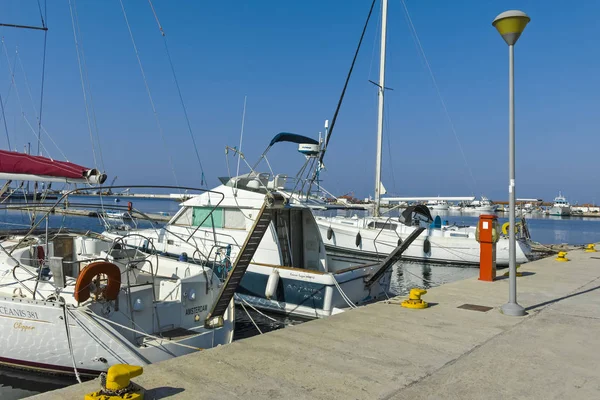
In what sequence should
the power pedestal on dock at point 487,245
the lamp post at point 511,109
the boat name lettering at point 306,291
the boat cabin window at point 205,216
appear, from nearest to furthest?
1. the lamp post at point 511,109
2. the power pedestal on dock at point 487,245
3. the boat name lettering at point 306,291
4. the boat cabin window at point 205,216

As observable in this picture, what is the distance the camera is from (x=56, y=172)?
30.0 feet

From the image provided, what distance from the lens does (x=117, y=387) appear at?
358 centimetres

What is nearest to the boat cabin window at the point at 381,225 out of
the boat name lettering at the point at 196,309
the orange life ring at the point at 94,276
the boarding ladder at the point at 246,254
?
the boat name lettering at the point at 196,309

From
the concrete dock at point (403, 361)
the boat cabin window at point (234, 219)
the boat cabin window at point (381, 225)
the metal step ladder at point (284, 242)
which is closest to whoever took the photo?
the concrete dock at point (403, 361)

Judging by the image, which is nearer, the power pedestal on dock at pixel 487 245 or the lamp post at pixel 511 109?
the lamp post at pixel 511 109

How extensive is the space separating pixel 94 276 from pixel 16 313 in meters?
1.29

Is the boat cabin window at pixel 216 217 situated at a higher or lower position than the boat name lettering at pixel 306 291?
higher

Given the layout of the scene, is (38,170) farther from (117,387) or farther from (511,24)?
(511,24)

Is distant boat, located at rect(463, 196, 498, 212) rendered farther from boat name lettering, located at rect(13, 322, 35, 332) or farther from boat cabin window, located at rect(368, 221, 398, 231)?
boat name lettering, located at rect(13, 322, 35, 332)

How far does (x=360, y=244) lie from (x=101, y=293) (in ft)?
57.4

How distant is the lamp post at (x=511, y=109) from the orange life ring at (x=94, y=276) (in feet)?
18.0

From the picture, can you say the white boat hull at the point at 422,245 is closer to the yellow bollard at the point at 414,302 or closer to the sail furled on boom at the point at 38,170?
the yellow bollard at the point at 414,302

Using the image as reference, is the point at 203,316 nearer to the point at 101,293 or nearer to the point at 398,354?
the point at 101,293

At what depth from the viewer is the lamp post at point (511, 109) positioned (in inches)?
266
